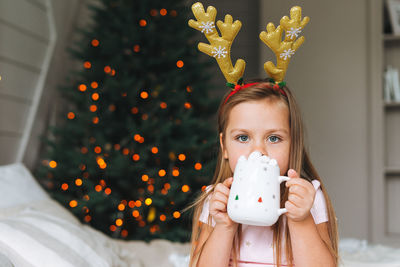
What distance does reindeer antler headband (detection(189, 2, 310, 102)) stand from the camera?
1.00m

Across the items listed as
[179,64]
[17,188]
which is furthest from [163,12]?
[17,188]

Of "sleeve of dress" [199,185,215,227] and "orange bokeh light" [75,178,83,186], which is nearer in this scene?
"sleeve of dress" [199,185,215,227]

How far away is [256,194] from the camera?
2.60 ft

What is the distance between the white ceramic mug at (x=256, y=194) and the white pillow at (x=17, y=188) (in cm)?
92

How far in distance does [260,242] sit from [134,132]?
120 centimetres

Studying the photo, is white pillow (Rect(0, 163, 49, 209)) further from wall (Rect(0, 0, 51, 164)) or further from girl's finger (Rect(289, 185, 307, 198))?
girl's finger (Rect(289, 185, 307, 198))

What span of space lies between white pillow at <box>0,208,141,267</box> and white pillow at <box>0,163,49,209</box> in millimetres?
142

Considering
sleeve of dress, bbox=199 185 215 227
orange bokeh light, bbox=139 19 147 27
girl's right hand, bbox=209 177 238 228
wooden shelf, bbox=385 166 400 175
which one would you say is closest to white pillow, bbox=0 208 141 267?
sleeve of dress, bbox=199 185 215 227

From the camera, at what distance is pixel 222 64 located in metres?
1.06

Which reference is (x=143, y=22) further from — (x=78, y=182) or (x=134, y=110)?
(x=78, y=182)

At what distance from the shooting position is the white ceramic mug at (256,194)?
0.79 m

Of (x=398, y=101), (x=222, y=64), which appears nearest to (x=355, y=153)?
(x=398, y=101)

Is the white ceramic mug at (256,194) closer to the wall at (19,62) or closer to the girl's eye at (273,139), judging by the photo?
the girl's eye at (273,139)

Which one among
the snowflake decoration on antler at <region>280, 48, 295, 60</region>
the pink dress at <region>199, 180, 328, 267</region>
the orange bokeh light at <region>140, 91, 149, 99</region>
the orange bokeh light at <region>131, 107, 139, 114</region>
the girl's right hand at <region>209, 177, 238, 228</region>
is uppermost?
the orange bokeh light at <region>140, 91, 149, 99</region>
